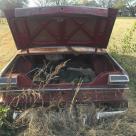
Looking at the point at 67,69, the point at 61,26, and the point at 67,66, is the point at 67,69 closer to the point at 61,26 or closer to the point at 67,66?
the point at 67,66

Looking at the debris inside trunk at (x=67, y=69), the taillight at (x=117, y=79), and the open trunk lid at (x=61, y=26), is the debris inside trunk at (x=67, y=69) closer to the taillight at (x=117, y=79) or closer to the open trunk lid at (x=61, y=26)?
the open trunk lid at (x=61, y=26)

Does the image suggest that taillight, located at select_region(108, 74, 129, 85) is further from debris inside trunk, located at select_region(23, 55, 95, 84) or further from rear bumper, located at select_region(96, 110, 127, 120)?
debris inside trunk, located at select_region(23, 55, 95, 84)

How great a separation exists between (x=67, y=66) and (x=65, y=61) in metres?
0.60

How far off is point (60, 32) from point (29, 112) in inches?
64.3

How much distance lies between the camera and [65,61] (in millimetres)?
6930

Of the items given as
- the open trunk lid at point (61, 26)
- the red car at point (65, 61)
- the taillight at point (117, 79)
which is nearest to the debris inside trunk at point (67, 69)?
the red car at point (65, 61)

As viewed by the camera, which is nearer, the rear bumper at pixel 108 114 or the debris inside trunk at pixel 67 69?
the rear bumper at pixel 108 114

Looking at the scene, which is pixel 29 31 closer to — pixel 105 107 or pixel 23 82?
pixel 23 82

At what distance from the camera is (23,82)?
19.9 feet

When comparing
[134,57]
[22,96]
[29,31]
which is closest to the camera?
[22,96]

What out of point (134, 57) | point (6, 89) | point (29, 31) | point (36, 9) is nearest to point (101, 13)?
point (36, 9)

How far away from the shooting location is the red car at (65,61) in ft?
19.9

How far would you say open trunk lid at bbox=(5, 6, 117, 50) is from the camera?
6062 mm

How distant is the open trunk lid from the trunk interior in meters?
0.28
